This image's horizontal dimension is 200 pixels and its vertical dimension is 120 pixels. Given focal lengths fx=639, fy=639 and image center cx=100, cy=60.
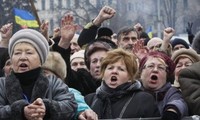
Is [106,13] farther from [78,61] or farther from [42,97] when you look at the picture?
[42,97]

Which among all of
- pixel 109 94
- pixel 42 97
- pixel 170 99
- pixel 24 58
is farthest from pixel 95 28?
pixel 42 97

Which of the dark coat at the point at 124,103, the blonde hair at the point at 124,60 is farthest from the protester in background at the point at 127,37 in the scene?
the dark coat at the point at 124,103

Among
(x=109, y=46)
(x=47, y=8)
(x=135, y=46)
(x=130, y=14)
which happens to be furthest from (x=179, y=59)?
(x=47, y=8)

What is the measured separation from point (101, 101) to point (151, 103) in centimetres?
37

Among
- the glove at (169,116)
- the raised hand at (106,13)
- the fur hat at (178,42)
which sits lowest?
the glove at (169,116)

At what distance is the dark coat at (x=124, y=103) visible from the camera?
15.1 feet

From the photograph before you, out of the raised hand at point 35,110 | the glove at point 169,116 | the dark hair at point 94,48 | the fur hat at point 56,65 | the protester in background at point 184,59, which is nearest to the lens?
the raised hand at point 35,110

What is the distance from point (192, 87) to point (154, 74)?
599 mm

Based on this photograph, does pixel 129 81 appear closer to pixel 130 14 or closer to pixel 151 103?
pixel 151 103

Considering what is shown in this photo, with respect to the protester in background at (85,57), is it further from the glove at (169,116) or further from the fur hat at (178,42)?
the fur hat at (178,42)

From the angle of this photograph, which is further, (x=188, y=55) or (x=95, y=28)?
(x=95, y=28)

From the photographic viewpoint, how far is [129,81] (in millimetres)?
4816

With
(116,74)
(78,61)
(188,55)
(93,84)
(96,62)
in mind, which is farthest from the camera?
(78,61)

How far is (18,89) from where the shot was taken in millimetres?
4137
